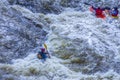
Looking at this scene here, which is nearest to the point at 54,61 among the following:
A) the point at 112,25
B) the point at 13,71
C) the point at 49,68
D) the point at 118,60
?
the point at 49,68

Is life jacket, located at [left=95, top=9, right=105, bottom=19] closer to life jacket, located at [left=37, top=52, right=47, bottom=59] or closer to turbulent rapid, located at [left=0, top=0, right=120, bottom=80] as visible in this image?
turbulent rapid, located at [left=0, top=0, right=120, bottom=80]

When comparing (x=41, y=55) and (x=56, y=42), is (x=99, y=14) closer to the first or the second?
(x=56, y=42)

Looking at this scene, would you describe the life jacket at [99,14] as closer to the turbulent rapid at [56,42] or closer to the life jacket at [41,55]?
the turbulent rapid at [56,42]

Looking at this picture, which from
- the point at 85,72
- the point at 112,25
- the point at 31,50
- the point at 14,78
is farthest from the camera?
the point at 112,25

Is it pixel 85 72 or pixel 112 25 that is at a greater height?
pixel 112 25

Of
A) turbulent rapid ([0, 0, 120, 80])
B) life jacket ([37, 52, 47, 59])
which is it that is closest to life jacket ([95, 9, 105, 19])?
turbulent rapid ([0, 0, 120, 80])

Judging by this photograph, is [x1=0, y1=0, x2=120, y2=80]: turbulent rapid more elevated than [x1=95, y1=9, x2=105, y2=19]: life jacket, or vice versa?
[x1=95, y1=9, x2=105, y2=19]: life jacket

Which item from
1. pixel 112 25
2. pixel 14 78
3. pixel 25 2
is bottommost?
pixel 14 78

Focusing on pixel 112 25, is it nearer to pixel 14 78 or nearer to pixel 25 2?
pixel 25 2
